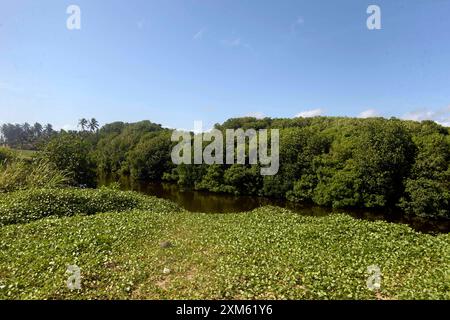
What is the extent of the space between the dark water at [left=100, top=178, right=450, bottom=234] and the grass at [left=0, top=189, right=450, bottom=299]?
30865 mm

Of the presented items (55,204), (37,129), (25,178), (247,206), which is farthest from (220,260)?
(37,129)

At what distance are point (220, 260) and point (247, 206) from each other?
1761 inches

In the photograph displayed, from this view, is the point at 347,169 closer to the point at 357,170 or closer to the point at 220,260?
the point at 357,170

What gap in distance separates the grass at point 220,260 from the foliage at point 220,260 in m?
0.03

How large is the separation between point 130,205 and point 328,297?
17.8 metres

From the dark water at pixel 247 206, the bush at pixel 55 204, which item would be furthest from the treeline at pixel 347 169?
the bush at pixel 55 204

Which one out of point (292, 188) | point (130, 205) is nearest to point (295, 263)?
point (130, 205)

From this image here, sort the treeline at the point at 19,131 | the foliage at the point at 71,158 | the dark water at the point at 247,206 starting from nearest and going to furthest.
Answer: the foliage at the point at 71,158 → the dark water at the point at 247,206 → the treeline at the point at 19,131

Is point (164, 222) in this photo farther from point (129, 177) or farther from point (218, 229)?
point (129, 177)

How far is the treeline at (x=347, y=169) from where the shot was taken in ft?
148

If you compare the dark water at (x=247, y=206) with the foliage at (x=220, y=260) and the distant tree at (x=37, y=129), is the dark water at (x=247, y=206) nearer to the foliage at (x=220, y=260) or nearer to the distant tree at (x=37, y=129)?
the foliage at (x=220, y=260)

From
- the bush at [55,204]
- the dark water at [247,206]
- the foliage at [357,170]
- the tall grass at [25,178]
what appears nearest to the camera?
the bush at [55,204]

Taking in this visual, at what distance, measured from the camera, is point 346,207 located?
54000 millimetres

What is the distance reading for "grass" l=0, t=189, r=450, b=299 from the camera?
910 cm
